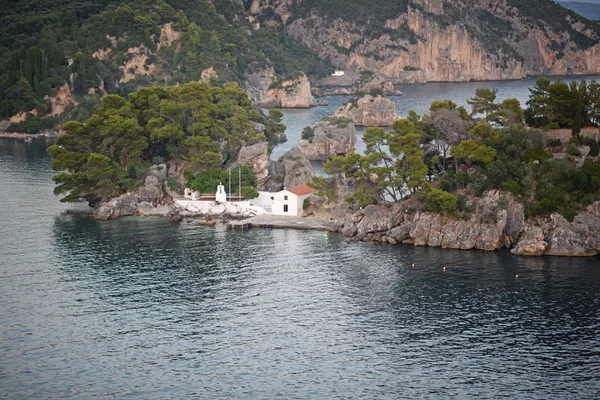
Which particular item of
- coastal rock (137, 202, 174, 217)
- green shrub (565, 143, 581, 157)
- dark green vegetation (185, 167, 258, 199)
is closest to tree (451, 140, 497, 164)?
green shrub (565, 143, 581, 157)

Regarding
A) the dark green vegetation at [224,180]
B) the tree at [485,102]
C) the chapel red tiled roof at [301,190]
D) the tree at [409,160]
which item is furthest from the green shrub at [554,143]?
the dark green vegetation at [224,180]

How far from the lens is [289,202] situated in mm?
93562

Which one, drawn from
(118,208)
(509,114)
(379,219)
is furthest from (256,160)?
(509,114)

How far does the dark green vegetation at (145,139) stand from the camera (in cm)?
9806

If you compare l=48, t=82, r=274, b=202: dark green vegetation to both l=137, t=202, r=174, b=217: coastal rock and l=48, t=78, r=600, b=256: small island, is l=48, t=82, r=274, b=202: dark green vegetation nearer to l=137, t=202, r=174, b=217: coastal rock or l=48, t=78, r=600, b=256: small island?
l=48, t=78, r=600, b=256: small island

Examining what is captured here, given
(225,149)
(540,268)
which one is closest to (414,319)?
(540,268)

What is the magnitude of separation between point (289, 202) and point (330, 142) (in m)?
40.4

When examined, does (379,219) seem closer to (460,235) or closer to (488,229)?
(460,235)

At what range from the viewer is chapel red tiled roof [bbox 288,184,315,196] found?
93.6 metres

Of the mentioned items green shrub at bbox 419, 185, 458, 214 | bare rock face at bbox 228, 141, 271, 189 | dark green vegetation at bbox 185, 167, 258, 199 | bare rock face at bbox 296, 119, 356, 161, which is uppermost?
bare rock face at bbox 296, 119, 356, 161

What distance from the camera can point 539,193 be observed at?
80.8 m

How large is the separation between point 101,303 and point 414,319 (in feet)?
69.4

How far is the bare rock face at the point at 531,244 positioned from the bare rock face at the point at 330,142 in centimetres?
5524

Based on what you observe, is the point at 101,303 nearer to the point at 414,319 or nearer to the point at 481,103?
the point at 414,319
